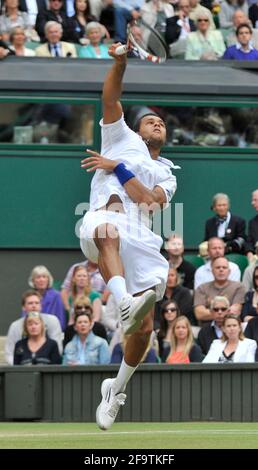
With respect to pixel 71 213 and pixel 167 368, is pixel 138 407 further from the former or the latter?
pixel 71 213

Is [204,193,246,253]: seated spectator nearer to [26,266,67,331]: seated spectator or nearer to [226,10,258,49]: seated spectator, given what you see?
[26,266,67,331]: seated spectator

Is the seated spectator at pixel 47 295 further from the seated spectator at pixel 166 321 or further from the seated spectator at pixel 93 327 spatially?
the seated spectator at pixel 166 321

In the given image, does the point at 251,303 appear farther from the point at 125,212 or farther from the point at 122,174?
the point at 122,174

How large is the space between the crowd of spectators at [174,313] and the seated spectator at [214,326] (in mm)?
11

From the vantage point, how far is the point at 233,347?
14.5m

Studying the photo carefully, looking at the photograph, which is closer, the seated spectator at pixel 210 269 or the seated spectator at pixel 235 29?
the seated spectator at pixel 210 269

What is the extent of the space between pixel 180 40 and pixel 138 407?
6903 millimetres

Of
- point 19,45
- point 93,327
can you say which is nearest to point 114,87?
point 93,327

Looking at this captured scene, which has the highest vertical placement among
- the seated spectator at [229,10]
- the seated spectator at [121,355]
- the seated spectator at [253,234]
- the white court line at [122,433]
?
the seated spectator at [229,10]

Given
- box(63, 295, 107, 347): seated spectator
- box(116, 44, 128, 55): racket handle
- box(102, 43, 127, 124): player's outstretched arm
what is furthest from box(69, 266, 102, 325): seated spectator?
box(116, 44, 128, 55): racket handle

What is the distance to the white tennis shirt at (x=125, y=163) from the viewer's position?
1052 centimetres

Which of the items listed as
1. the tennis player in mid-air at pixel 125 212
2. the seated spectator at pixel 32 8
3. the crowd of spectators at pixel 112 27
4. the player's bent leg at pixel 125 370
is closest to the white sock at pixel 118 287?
the tennis player in mid-air at pixel 125 212

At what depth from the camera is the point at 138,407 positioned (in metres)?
13.6

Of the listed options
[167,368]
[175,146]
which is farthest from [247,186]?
[167,368]
